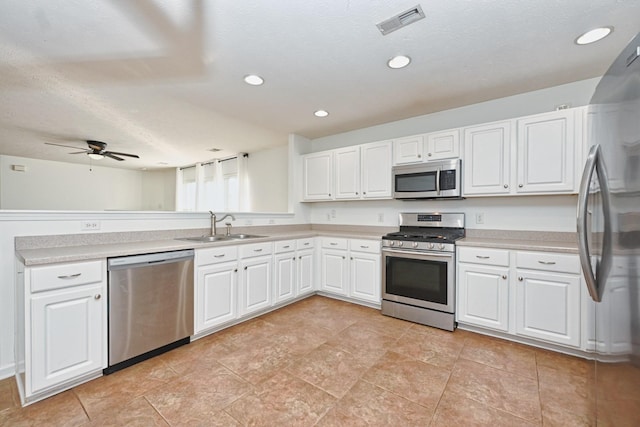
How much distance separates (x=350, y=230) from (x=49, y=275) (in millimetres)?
3187

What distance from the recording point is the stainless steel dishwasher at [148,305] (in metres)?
1.92

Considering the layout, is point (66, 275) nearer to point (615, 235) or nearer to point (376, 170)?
point (615, 235)

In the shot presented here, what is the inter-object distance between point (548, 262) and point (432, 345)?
46.4 inches

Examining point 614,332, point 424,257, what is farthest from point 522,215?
point 614,332

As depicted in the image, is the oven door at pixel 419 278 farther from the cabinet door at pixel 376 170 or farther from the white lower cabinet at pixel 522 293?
the cabinet door at pixel 376 170

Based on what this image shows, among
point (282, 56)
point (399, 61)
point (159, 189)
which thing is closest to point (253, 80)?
Result: point (282, 56)

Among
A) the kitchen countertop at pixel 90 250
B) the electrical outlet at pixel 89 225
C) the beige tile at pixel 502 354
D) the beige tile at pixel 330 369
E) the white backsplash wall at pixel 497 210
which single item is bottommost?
the beige tile at pixel 502 354

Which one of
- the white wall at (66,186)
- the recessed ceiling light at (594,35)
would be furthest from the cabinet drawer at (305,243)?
the white wall at (66,186)

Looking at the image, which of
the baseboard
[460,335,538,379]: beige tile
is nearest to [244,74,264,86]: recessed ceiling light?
the baseboard

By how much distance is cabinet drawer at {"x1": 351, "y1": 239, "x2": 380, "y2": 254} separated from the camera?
10.5 feet

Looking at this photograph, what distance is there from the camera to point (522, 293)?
233 cm

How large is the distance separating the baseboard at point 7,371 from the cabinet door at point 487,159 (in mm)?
4019

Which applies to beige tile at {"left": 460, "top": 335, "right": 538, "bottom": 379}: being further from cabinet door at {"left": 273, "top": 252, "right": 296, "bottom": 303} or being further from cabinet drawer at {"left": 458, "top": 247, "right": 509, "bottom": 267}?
cabinet door at {"left": 273, "top": 252, "right": 296, "bottom": 303}

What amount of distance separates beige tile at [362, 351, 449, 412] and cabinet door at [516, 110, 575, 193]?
1.83 metres
